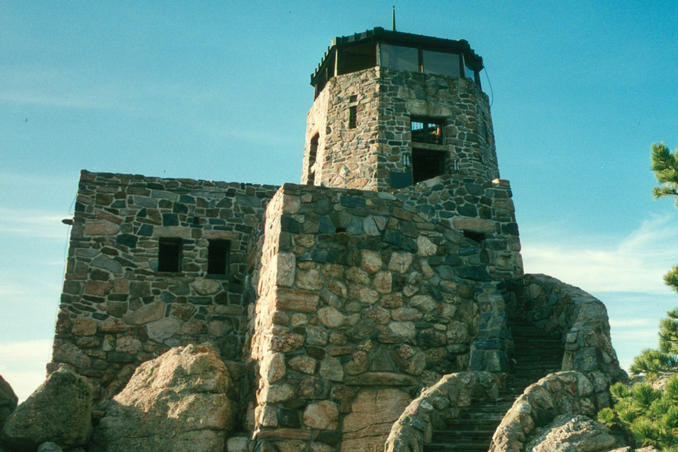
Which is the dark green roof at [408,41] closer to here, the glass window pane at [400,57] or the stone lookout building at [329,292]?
the glass window pane at [400,57]

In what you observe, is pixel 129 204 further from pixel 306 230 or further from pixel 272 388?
pixel 272 388

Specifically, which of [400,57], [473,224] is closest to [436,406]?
[473,224]

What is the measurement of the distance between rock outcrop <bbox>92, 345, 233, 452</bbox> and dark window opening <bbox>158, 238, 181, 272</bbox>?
397 cm

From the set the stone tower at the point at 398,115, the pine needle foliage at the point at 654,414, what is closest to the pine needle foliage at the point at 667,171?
the pine needle foliage at the point at 654,414

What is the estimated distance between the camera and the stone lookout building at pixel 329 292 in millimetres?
8711

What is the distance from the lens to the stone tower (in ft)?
58.9

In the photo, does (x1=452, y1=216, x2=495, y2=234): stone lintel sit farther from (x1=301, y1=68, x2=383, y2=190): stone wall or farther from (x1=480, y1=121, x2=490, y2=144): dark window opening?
(x1=480, y1=121, x2=490, y2=144): dark window opening

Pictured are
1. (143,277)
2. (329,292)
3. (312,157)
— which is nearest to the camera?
(329,292)

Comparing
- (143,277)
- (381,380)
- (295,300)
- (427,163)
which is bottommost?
(381,380)

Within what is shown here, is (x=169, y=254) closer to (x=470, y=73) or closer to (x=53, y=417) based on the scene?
(x=53, y=417)

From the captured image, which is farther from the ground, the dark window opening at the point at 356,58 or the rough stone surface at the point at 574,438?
the dark window opening at the point at 356,58

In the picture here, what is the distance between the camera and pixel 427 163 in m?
19.7

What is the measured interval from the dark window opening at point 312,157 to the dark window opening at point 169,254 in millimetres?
7054

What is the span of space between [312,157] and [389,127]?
10.2 ft
